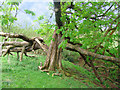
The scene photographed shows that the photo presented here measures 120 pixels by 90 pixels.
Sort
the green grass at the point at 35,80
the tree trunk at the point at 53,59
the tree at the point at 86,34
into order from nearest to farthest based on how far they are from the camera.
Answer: the green grass at the point at 35,80 < the tree at the point at 86,34 < the tree trunk at the point at 53,59

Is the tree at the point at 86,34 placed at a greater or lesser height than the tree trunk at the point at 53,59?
greater

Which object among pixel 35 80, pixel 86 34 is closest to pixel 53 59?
pixel 35 80

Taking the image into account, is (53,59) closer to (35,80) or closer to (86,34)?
(35,80)

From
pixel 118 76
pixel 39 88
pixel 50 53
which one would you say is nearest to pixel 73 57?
pixel 118 76

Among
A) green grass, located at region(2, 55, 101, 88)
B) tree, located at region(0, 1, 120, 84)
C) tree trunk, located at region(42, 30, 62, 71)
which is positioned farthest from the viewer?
tree trunk, located at region(42, 30, 62, 71)

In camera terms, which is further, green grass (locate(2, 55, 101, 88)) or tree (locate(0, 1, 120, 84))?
tree (locate(0, 1, 120, 84))

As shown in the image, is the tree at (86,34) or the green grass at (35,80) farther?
the tree at (86,34)

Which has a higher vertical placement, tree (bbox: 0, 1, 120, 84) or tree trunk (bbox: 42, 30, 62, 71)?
tree (bbox: 0, 1, 120, 84)

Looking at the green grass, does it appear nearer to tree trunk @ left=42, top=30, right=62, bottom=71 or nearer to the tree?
tree trunk @ left=42, top=30, right=62, bottom=71

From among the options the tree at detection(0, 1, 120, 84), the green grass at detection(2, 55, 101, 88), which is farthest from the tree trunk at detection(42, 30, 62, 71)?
the green grass at detection(2, 55, 101, 88)

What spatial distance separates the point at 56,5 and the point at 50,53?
14.8ft

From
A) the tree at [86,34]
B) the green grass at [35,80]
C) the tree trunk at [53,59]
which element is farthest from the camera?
the tree trunk at [53,59]

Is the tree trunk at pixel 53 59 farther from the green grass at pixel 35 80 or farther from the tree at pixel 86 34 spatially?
the green grass at pixel 35 80

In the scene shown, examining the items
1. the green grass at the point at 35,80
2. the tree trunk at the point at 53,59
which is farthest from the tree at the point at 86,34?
the green grass at the point at 35,80
